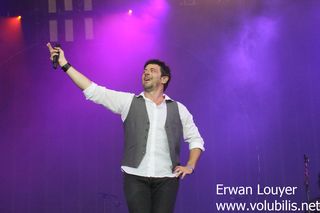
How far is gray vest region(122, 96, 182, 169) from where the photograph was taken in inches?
106

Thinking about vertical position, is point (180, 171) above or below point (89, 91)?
below

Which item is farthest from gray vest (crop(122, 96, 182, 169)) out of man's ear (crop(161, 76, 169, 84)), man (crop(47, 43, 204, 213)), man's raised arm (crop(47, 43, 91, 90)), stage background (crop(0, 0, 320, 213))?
stage background (crop(0, 0, 320, 213))

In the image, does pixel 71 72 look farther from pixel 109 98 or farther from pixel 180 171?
pixel 180 171

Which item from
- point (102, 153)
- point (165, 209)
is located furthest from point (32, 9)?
point (165, 209)

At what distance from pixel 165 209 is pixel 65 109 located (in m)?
3.05

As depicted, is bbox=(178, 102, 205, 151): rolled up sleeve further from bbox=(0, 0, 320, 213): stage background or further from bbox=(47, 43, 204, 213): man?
bbox=(0, 0, 320, 213): stage background

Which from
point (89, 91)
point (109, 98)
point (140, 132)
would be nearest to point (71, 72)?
point (89, 91)

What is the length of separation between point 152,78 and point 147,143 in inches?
17.3

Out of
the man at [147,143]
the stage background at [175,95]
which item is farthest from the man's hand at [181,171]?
→ the stage background at [175,95]

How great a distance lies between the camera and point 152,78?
289cm

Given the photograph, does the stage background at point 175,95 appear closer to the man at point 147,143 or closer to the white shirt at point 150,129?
the man at point 147,143

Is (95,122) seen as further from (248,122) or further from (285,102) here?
(285,102)

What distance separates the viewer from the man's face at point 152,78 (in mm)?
2887

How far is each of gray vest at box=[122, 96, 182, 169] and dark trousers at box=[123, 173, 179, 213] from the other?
0.10 metres
